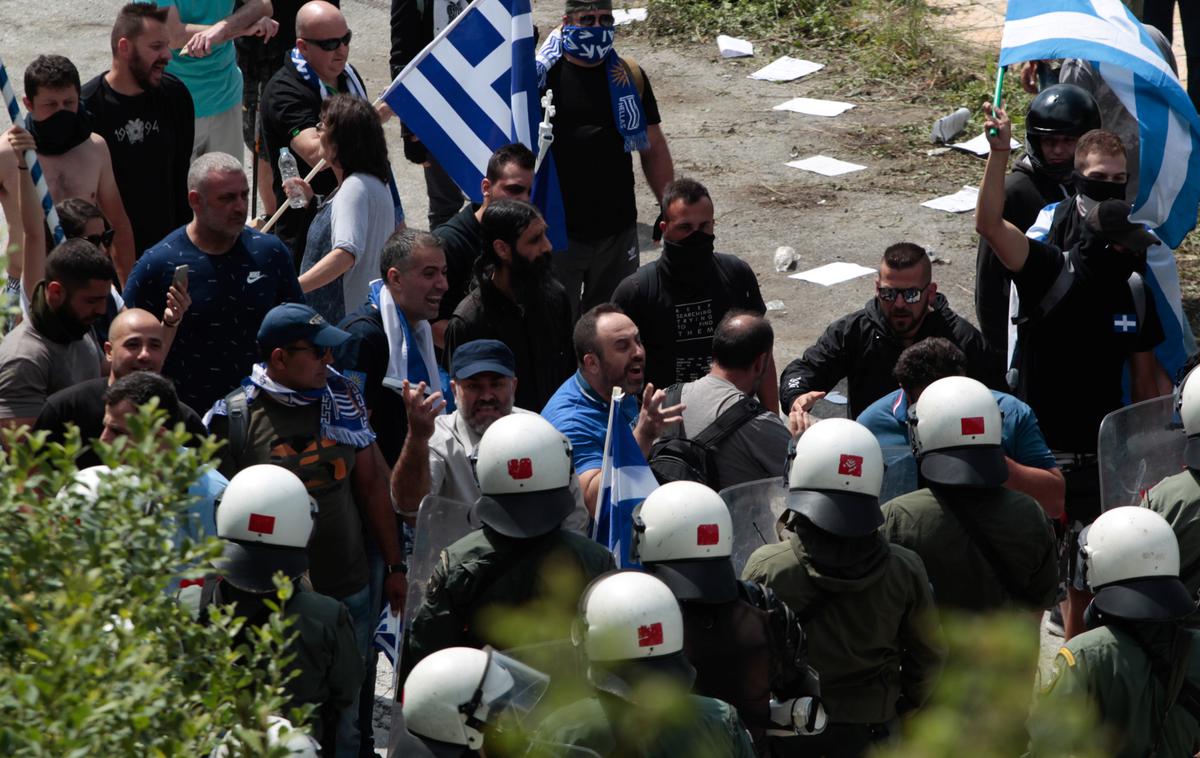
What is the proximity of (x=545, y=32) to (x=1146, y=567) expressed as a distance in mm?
10768

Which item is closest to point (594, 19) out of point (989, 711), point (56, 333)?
point (56, 333)

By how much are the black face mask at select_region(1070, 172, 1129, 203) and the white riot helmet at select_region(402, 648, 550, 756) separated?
4.11m

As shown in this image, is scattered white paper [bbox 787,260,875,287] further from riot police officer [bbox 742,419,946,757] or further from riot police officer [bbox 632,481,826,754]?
riot police officer [bbox 632,481,826,754]

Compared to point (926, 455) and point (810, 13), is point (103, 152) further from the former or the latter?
point (810, 13)

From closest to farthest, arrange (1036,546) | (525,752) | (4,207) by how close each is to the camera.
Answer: (525,752) → (1036,546) → (4,207)

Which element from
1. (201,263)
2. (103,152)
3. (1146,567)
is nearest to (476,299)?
(201,263)

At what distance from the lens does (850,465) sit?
459 centimetres

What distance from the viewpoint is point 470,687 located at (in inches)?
147

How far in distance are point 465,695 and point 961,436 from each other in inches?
78.5

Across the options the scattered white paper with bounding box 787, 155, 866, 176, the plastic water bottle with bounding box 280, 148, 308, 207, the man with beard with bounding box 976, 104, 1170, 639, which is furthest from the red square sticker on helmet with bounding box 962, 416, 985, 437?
the scattered white paper with bounding box 787, 155, 866, 176

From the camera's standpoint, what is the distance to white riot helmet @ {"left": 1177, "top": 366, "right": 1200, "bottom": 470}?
5258 mm

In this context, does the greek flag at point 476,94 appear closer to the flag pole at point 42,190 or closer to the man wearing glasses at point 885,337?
the flag pole at point 42,190

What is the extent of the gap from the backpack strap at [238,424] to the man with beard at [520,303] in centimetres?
126

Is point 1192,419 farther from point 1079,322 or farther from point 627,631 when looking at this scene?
point 627,631
